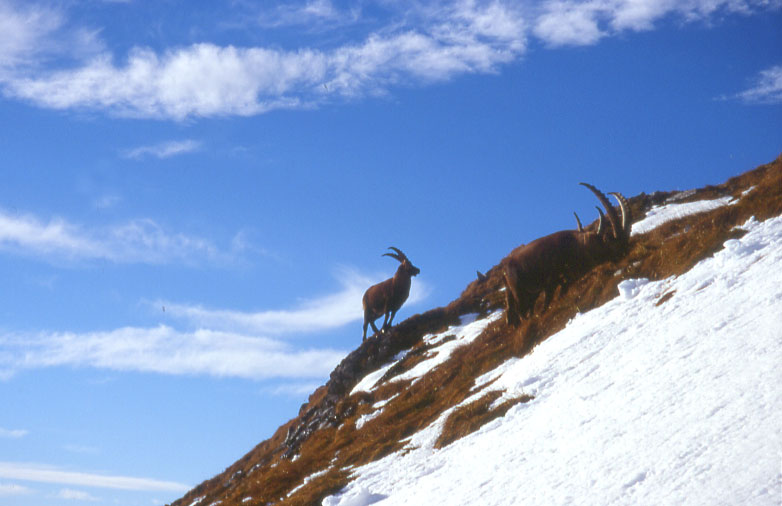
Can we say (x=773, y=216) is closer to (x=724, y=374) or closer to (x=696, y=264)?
(x=696, y=264)

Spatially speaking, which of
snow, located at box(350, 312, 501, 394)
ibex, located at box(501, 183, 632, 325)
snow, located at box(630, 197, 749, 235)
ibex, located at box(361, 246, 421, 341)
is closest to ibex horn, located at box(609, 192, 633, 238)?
ibex, located at box(501, 183, 632, 325)

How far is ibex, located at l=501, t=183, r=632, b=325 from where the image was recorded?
52.3ft

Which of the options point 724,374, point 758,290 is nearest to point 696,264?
point 758,290

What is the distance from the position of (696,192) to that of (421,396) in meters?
14.7

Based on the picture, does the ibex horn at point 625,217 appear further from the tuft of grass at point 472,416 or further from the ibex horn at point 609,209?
the tuft of grass at point 472,416

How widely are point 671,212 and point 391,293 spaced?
422 inches

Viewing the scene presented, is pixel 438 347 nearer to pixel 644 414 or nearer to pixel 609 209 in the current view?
pixel 609 209

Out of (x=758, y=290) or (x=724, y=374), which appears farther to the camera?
(x=758, y=290)

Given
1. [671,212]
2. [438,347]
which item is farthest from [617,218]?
[438,347]

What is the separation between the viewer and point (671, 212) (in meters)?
22.0

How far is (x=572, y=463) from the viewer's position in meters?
6.64

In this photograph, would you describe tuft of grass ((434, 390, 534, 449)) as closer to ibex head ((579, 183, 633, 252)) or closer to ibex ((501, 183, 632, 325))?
ibex ((501, 183, 632, 325))

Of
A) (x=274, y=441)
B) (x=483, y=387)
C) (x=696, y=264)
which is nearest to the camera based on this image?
(x=696, y=264)

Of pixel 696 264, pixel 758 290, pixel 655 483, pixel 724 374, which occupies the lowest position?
pixel 655 483
